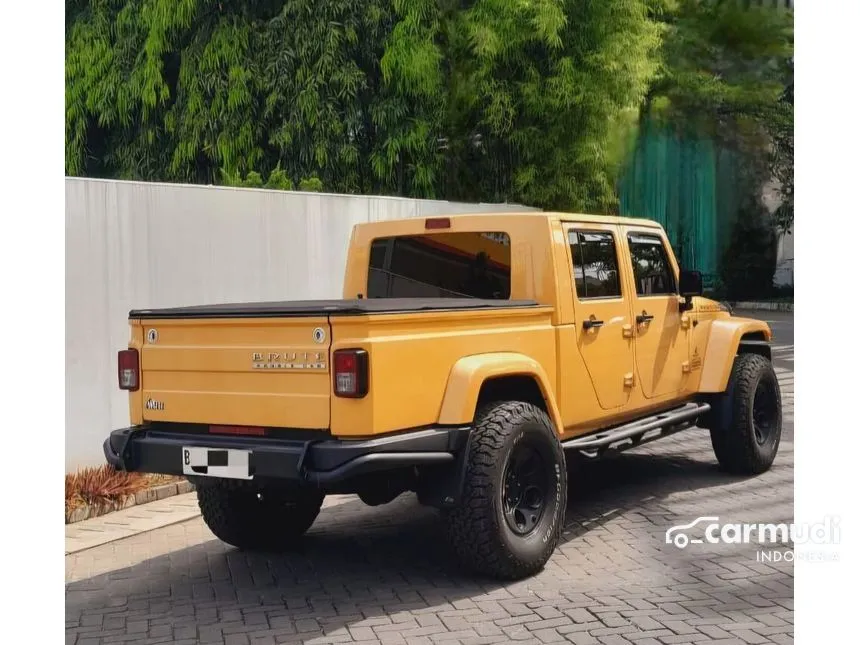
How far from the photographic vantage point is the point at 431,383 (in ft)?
14.5

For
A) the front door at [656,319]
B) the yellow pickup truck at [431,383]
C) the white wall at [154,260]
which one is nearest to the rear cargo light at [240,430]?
the yellow pickup truck at [431,383]

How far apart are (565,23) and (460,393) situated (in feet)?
28.6

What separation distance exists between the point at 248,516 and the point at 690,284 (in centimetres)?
311

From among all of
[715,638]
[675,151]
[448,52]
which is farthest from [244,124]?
[715,638]

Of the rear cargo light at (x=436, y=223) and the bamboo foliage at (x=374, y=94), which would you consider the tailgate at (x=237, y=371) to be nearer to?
the rear cargo light at (x=436, y=223)

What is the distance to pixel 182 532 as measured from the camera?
Answer: 5.90 meters

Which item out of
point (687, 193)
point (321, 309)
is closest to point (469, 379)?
point (321, 309)

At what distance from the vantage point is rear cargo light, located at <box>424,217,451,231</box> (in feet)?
18.7

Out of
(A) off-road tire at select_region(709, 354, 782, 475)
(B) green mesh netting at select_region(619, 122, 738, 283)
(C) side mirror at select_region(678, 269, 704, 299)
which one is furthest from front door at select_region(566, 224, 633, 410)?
(B) green mesh netting at select_region(619, 122, 738, 283)

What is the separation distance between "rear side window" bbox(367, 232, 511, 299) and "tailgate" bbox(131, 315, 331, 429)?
1.53 m

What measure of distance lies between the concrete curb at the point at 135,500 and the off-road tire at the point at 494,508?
2726mm

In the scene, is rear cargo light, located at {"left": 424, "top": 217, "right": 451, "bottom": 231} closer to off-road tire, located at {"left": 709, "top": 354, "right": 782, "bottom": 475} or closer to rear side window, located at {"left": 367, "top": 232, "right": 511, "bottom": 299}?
rear side window, located at {"left": 367, "top": 232, "right": 511, "bottom": 299}

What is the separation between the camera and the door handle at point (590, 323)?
5391mm
